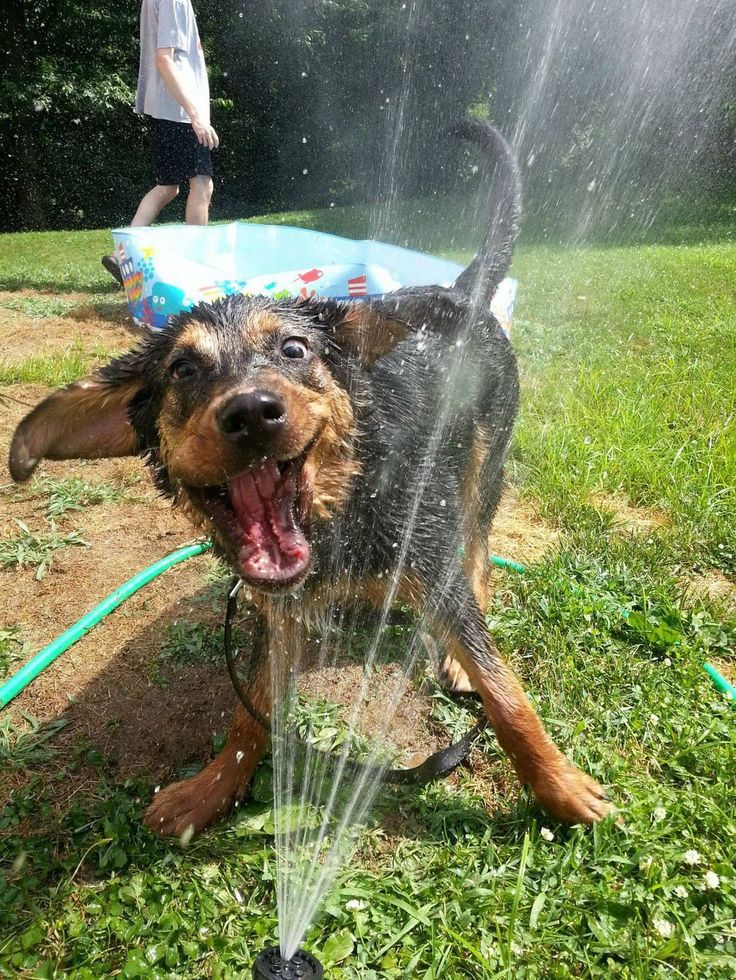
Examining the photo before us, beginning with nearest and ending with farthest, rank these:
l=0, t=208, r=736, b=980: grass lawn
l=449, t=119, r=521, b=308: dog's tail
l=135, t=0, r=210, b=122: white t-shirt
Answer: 1. l=0, t=208, r=736, b=980: grass lawn
2. l=449, t=119, r=521, b=308: dog's tail
3. l=135, t=0, r=210, b=122: white t-shirt

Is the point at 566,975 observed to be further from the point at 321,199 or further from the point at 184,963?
the point at 321,199

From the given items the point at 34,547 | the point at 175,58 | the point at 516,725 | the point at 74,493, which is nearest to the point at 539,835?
the point at 516,725

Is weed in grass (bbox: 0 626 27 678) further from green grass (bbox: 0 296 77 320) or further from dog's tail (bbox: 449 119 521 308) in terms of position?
green grass (bbox: 0 296 77 320)

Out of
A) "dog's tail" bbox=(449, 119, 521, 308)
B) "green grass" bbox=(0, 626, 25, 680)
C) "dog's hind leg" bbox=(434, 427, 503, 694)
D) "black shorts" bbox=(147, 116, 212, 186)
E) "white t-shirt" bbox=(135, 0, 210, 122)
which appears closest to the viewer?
"green grass" bbox=(0, 626, 25, 680)

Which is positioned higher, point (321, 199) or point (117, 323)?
point (117, 323)

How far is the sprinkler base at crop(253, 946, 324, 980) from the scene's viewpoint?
4.79 feet

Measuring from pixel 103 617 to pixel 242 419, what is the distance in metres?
1.61

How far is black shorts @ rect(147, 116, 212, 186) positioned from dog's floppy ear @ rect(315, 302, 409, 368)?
4827mm

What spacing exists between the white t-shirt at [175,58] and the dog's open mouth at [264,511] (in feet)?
16.9

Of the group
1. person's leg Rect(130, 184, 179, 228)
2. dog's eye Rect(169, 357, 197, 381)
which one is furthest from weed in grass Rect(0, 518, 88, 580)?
person's leg Rect(130, 184, 179, 228)

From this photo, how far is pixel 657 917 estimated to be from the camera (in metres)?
1.71

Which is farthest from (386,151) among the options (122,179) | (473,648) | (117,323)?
(473,648)

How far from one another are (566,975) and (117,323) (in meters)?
6.38

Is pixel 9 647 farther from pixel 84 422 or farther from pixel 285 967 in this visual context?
pixel 285 967
